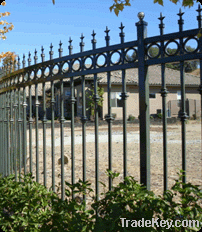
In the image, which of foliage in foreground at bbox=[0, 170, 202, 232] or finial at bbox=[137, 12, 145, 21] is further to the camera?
finial at bbox=[137, 12, 145, 21]

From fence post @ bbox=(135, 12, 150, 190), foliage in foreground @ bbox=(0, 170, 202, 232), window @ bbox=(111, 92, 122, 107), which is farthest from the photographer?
window @ bbox=(111, 92, 122, 107)

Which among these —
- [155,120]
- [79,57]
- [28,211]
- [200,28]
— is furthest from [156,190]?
[155,120]

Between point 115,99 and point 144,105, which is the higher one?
point 115,99

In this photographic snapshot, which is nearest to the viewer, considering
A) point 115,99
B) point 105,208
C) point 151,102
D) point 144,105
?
point 105,208

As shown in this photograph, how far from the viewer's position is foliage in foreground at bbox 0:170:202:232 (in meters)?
2.29

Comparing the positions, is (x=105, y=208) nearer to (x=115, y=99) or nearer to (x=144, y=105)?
(x=144, y=105)

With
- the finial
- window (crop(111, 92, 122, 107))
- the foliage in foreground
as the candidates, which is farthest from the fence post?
window (crop(111, 92, 122, 107))

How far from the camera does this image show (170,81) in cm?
2720

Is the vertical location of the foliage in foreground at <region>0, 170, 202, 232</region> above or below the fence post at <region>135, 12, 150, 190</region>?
below

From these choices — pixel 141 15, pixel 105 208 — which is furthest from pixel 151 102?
pixel 105 208

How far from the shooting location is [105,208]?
263 cm

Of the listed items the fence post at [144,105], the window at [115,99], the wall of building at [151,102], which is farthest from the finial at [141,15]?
the window at [115,99]

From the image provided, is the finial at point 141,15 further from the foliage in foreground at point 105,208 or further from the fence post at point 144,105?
the foliage in foreground at point 105,208

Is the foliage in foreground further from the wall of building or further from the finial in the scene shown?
the wall of building
